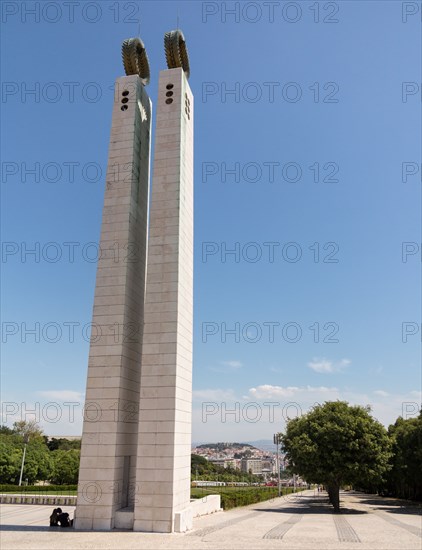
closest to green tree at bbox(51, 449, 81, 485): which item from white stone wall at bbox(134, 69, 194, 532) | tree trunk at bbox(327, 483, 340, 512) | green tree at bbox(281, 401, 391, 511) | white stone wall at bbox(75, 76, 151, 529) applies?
green tree at bbox(281, 401, 391, 511)

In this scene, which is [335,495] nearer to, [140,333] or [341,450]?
[341,450]

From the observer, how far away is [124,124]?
93.5 feet

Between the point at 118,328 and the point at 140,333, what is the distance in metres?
2.91

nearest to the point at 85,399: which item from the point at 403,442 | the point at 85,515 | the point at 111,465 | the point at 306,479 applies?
the point at 111,465

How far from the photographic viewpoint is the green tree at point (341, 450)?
35469 millimetres

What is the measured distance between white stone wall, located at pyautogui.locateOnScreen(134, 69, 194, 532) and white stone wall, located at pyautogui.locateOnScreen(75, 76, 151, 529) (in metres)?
1.42

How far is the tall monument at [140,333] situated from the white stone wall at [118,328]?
0.06m

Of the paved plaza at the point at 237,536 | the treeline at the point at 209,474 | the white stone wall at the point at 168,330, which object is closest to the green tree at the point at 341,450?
the paved plaza at the point at 237,536

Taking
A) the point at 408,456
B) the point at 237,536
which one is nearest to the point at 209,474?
the point at 408,456

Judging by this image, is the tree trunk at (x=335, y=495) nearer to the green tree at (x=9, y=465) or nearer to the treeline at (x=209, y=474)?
the green tree at (x=9, y=465)

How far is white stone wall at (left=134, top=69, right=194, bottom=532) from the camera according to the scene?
22141 millimetres

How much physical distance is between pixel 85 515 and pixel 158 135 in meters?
22.3

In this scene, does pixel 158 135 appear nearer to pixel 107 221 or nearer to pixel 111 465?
pixel 107 221

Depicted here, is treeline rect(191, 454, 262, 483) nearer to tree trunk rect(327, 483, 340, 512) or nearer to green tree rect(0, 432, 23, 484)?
green tree rect(0, 432, 23, 484)
